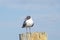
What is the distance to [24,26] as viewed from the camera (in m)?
16.9

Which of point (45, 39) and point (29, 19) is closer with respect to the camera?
point (45, 39)

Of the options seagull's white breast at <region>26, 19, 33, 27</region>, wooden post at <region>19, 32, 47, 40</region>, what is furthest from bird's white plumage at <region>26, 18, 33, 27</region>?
wooden post at <region>19, 32, 47, 40</region>

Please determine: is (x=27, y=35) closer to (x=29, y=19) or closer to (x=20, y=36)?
(x=20, y=36)

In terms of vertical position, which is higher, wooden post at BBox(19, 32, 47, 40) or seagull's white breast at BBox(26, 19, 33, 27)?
seagull's white breast at BBox(26, 19, 33, 27)

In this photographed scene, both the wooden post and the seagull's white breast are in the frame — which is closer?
the wooden post

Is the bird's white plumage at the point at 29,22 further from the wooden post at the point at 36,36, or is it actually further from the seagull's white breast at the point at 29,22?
the wooden post at the point at 36,36

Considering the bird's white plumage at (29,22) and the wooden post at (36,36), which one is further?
the bird's white plumage at (29,22)

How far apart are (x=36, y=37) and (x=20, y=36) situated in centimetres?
65

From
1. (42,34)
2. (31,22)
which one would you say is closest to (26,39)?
(42,34)

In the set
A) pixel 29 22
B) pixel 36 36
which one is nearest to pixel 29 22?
pixel 29 22

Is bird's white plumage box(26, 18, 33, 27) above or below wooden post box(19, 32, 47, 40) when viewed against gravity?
above

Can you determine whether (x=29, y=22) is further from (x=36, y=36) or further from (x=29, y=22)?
(x=36, y=36)

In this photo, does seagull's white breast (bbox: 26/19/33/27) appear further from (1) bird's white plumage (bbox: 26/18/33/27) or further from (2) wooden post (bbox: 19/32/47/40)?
(2) wooden post (bbox: 19/32/47/40)

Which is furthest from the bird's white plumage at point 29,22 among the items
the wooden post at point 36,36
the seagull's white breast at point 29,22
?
the wooden post at point 36,36
